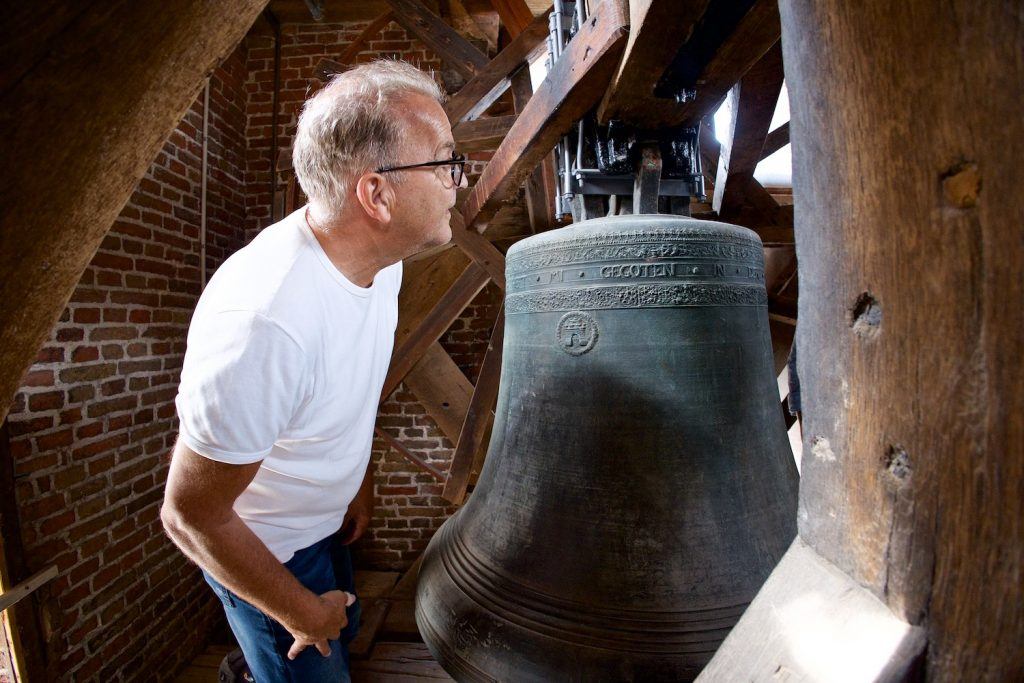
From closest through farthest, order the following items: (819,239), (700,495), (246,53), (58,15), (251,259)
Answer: (58,15), (819,239), (700,495), (251,259), (246,53)

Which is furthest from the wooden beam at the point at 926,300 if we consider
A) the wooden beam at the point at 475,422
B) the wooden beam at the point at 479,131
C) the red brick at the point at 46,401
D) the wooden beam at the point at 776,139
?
the red brick at the point at 46,401

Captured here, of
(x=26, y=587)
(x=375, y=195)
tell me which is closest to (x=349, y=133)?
(x=375, y=195)

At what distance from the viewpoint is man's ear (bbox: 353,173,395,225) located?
121 centimetres

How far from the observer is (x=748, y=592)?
3.26 ft

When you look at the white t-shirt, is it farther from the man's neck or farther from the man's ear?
the man's ear

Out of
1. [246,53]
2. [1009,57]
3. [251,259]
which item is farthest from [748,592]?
[246,53]

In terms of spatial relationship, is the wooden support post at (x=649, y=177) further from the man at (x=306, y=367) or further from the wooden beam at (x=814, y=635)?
the wooden beam at (x=814, y=635)

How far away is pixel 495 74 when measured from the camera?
8.66 feet

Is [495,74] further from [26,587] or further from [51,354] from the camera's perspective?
[26,587]

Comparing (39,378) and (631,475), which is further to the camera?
(39,378)

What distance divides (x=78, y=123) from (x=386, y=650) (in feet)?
10.4

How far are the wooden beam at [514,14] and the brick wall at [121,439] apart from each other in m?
1.88

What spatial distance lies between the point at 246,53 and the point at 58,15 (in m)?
4.10

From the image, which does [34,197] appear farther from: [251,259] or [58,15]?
[251,259]
